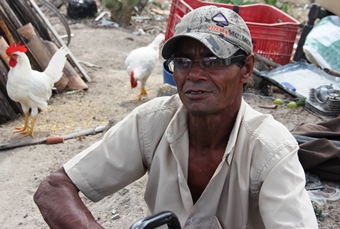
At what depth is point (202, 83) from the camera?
1772 mm

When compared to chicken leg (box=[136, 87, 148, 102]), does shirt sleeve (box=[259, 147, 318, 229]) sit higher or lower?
higher

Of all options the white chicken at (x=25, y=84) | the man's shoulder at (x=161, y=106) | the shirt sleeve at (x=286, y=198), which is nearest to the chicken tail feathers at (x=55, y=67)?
the white chicken at (x=25, y=84)

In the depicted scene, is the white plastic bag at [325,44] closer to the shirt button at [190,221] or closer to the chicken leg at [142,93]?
the chicken leg at [142,93]

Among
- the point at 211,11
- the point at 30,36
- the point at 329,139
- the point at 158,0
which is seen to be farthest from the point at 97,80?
the point at 158,0

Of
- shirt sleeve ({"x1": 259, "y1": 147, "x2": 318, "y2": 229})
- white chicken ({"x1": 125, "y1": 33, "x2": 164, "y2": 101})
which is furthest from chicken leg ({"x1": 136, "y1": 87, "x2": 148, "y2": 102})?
shirt sleeve ({"x1": 259, "y1": 147, "x2": 318, "y2": 229})

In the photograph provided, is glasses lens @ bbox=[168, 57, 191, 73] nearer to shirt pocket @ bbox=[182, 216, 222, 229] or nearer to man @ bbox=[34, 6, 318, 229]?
man @ bbox=[34, 6, 318, 229]

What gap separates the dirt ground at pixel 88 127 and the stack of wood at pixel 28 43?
19 centimetres

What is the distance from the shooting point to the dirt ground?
12.0 ft

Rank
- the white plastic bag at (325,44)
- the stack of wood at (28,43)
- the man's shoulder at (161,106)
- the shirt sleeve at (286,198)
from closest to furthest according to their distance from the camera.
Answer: the shirt sleeve at (286,198) → the man's shoulder at (161,106) → the stack of wood at (28,43) → the white plastic bag at (325,44)

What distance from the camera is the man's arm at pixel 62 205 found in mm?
1732

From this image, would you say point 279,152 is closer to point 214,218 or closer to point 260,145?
point 260,145

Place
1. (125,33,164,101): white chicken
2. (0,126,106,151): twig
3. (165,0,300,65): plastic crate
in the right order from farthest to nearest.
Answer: (165,0,300,65): plastic crate
(125,33,164,101): white chicken
(0,126,106,151): twig

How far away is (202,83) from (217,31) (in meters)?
0.22

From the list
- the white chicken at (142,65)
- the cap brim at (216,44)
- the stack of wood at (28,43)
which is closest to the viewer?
the cap brim at (216,44)
